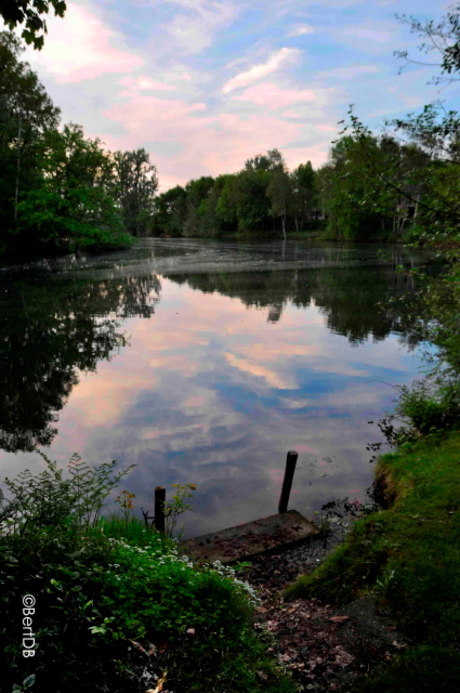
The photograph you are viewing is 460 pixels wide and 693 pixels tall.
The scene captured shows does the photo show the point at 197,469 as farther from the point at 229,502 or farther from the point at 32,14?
the point at 32,14

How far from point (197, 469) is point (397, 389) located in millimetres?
6541

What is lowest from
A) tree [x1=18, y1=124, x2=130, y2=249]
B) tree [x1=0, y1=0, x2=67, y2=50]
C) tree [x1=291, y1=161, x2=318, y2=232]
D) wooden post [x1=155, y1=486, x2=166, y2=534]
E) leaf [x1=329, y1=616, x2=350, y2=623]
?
wooden post [x1=155, y1=486, x2=166, y2=534]

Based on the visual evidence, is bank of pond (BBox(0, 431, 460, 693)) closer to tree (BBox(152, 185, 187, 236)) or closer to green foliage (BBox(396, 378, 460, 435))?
green foliage (BBox(396, 378, 460, 435))

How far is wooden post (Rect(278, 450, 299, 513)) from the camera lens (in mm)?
7090

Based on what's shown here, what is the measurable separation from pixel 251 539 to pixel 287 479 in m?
1.15

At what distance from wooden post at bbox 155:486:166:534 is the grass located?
85.1 inches

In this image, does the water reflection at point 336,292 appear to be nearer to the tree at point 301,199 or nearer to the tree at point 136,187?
the tree at point 301,199

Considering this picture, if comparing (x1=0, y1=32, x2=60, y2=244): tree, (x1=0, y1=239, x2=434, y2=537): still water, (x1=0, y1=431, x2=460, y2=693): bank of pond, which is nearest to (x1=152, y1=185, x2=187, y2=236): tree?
(x1=0, y1=32, x2=60, y2=244): tree

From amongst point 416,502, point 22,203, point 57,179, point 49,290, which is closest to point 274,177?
point 57,179

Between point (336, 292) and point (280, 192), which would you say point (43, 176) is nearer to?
point (336, 292)

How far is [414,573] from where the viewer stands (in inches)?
175

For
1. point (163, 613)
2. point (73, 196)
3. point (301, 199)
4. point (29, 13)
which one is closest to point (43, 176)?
point (73, 196)

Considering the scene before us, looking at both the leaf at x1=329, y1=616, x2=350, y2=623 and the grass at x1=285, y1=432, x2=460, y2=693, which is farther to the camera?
the leaf at x1=329, y1=616, x2=350, y2=623

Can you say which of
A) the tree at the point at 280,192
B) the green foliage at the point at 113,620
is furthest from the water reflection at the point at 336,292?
the tree at the point at 280,192
